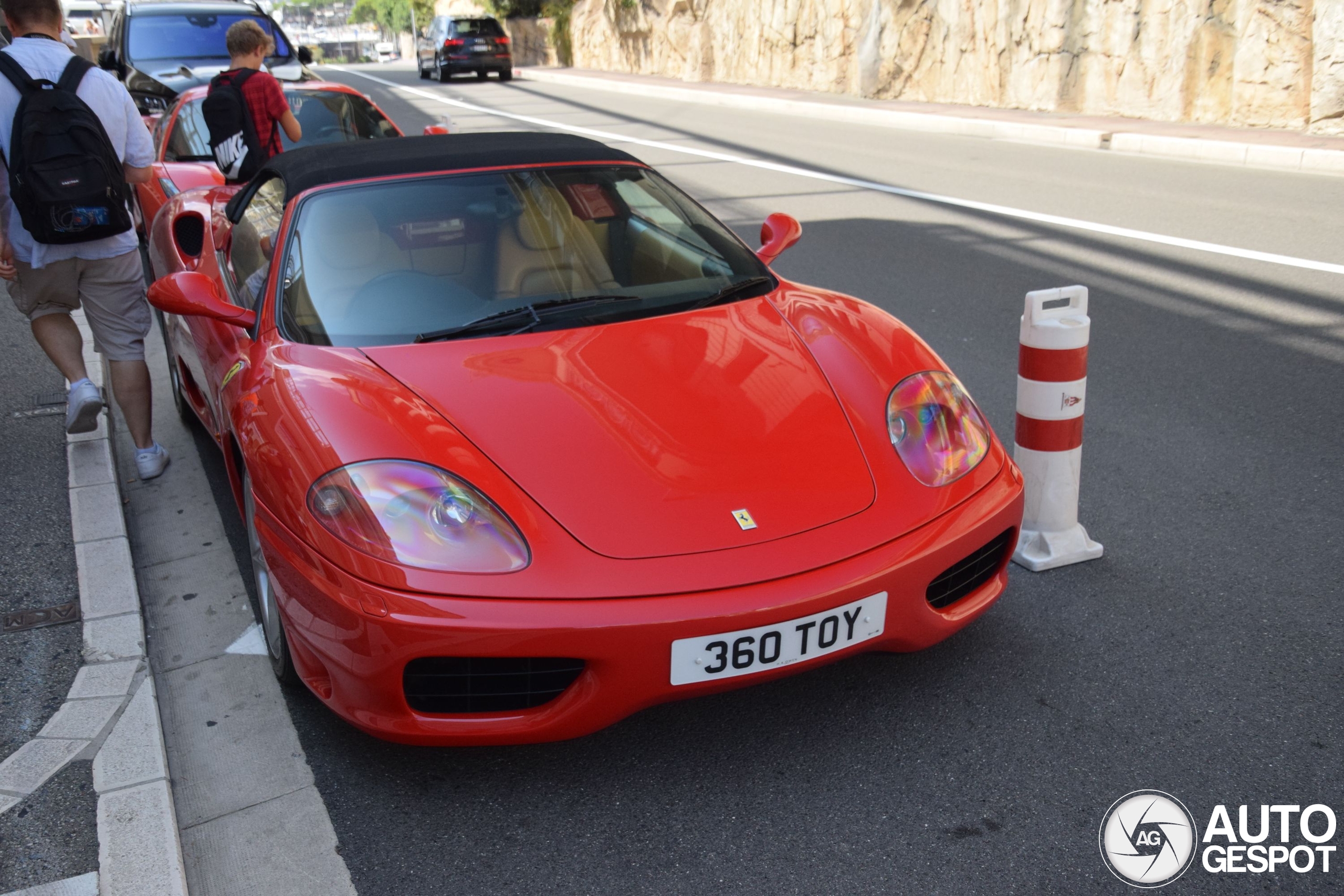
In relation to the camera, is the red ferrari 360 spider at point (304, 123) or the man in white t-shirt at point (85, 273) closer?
the man in white t-shirt at point (85, 273)

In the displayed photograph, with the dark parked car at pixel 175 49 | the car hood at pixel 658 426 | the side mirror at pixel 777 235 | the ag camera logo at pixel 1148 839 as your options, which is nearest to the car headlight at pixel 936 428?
the car hood at pixel 658 426

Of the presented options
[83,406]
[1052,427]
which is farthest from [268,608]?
[1052,427]

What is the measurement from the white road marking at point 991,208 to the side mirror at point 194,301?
5980 millimetres

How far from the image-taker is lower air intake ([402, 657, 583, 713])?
7.29ft

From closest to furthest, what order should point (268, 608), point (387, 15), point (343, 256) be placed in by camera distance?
point (268, 608) < point (343, 256) < point (387, 15)

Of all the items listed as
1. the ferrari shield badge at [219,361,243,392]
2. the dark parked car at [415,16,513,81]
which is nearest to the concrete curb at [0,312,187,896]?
the ferrari shield badge at [219,361,243,392]

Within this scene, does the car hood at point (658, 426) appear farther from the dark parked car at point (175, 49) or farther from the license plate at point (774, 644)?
the dark parked car at point (175, 49)

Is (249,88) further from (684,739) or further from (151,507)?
(684,739)

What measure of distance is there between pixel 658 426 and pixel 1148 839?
4.30 ft

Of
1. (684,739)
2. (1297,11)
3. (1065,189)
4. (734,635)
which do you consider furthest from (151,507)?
(1297,11)

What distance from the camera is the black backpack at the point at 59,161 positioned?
3.73m

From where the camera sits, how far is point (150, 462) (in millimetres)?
4211

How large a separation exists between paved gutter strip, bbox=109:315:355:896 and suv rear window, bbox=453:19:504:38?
97.6 feet

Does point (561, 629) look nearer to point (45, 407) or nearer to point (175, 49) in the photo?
point (45, 407)
